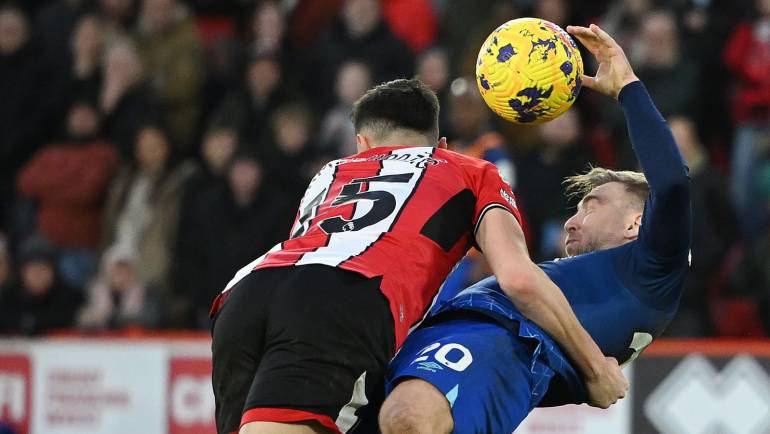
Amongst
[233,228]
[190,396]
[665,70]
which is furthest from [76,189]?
[665,70]

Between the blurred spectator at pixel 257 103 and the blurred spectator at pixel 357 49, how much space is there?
0.36m

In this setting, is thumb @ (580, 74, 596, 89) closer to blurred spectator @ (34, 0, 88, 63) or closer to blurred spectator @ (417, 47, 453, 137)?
blurred spectator @ (417, 47, 453, 137)

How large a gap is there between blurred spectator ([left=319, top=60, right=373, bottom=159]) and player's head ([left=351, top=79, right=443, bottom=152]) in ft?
17.0

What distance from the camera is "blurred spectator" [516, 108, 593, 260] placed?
9297 millimetres

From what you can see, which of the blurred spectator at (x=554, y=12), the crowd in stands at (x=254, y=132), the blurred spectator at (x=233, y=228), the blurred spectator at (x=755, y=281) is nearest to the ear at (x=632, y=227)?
the crowd in stands at (x=254, y=132)

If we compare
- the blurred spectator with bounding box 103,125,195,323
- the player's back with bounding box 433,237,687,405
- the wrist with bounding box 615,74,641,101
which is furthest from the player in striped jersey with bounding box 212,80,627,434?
the blurred spectator with bounding box 103,125,195,323

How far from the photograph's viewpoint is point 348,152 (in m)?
10.4

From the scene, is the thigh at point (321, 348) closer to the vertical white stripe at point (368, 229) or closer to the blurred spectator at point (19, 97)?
the vertical white stripe at point (368, 229)

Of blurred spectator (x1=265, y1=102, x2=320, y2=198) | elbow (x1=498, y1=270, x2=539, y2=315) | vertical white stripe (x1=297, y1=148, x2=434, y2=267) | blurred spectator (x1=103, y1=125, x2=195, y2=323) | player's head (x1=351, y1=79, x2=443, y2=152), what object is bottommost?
blurred spectator (x1=103, y1=125, x2=195, y2=323)

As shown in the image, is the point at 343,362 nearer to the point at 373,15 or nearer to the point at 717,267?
the point at 717,267

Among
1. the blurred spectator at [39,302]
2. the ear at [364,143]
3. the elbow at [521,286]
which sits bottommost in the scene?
the blurred spectator at [39,302]

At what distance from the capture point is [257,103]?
36.9ft

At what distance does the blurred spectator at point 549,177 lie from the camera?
9297 mm

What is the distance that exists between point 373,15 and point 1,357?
4.04m
